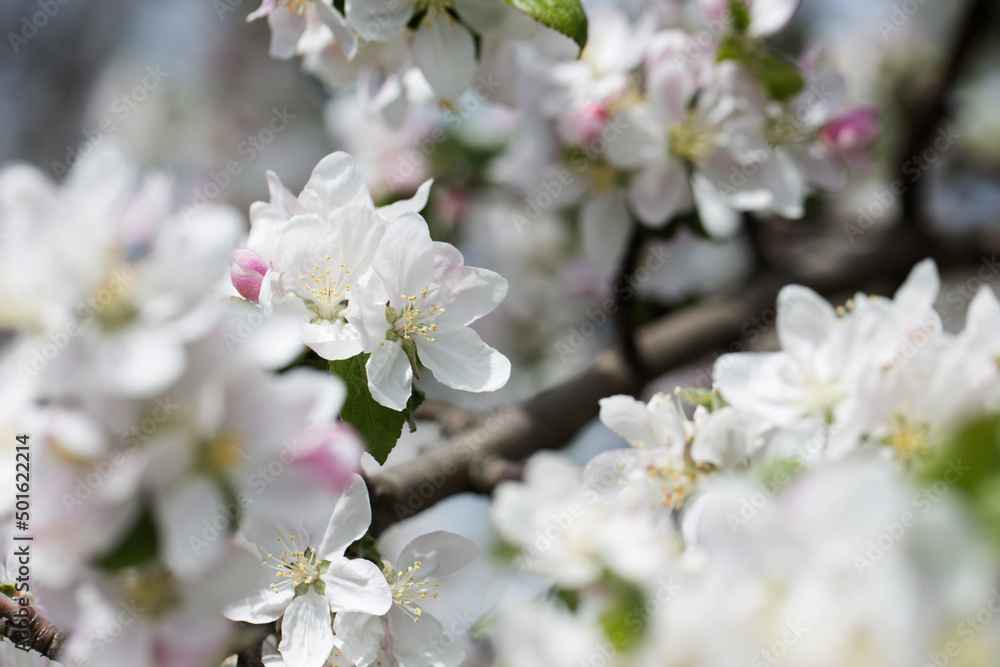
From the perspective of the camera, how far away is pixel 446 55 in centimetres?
112

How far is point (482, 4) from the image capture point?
1098 millimetres

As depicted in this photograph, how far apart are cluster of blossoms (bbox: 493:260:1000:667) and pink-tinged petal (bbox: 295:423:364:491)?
0.16 meters

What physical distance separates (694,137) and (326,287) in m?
0.84

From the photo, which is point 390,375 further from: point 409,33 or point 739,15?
point 739,15

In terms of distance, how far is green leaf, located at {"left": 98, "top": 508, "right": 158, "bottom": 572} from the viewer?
52 cm

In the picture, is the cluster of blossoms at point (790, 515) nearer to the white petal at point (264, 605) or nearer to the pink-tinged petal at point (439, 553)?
the pink-tinged petal at point (439, 553)

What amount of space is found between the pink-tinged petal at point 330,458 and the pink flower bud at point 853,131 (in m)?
1.20

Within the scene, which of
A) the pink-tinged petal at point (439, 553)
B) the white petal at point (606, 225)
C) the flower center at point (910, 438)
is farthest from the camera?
the white petal at point (606, 225)

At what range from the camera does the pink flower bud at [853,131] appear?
1.43 meters

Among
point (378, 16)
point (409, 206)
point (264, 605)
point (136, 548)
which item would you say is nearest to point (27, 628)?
point (264, 605)

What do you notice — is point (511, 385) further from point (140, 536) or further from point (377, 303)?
point (140, 536)

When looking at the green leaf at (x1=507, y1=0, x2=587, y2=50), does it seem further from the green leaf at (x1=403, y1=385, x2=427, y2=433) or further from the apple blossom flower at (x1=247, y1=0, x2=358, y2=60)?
the green leaf at (x1=403, y1=385, x2=427, y2=433)

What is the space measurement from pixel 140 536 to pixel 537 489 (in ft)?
2.26

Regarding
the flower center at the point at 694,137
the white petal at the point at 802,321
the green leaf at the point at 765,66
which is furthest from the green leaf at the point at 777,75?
the white petal at the point at 802,321
